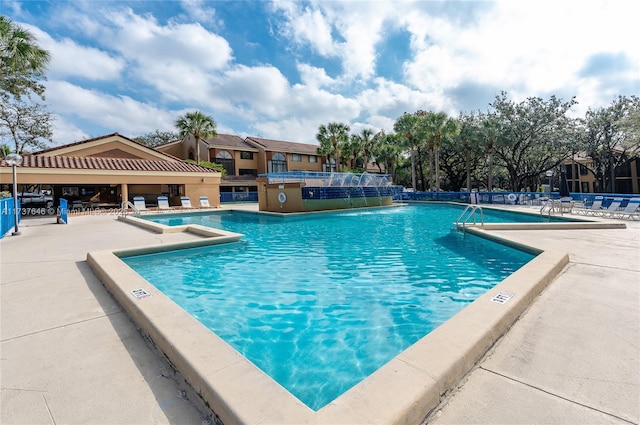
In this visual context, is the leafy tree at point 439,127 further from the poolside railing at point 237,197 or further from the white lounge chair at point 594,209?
the poolside railing at point 237,197

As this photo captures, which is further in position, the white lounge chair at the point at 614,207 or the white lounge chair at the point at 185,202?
Answer: the white lounge chair at the point at 185,202

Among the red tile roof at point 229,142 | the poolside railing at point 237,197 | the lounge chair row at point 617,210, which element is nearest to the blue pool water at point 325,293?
the lounge chair row at point 617,210

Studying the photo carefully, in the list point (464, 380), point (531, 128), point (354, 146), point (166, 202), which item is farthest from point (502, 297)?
point (354, 146)

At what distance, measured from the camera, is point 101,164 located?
947 inches

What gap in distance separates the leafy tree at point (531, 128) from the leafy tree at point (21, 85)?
36772mm

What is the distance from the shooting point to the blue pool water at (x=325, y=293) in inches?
148

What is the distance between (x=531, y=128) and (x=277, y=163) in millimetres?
30874

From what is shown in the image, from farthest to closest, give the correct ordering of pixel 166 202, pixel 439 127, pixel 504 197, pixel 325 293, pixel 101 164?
pixel 439 127
pixel 504 197
pixel 166 202
pixel 101 164
pixel 325 293

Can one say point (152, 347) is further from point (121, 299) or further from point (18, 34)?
point (18, 34)

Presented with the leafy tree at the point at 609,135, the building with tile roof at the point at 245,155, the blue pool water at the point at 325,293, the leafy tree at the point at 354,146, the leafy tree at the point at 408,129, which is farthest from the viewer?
the leafy tree at the point at 354,146

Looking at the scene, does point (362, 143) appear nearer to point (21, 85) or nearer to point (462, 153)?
point (462, 153)

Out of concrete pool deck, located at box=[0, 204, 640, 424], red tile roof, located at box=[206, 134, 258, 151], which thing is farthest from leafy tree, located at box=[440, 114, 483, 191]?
concrete pool deck, located at box=[0, 204, 640, 424]

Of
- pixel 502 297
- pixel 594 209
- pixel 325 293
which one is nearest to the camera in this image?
pixel 502 297

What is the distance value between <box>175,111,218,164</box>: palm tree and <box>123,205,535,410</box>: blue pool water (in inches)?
1129
